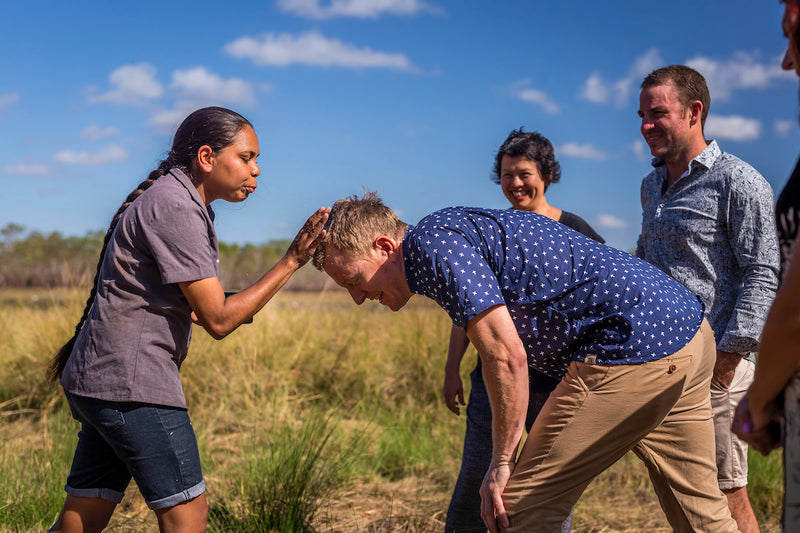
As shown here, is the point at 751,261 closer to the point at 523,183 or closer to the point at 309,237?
the point at 523,183

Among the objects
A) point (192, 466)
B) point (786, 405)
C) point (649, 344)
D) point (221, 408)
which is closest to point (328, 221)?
point (192, 466)

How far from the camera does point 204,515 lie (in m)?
2.46

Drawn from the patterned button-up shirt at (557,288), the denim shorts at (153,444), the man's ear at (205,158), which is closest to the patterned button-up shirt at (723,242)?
the patterned button-up shirt at (557,288)

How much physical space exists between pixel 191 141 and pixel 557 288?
4.52ft

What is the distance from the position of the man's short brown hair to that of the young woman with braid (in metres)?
1.81

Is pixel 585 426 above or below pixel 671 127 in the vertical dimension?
below

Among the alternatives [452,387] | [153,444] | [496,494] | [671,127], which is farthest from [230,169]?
[671,127]

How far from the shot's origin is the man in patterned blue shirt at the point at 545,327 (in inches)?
82.5

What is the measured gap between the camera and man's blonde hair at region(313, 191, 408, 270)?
2.35m

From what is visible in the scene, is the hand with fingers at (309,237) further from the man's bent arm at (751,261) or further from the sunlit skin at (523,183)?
the man's bent arm at (751,261)

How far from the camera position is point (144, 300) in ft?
7.82

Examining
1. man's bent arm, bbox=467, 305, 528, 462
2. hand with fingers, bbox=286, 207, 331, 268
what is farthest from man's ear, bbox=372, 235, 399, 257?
man's bent arm, bbox=467, 305, 528, 462

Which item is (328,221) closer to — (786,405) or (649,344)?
(649,344)

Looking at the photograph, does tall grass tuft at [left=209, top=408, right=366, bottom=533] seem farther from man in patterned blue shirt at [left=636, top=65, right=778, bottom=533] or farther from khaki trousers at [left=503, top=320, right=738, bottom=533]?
man in patterned blue shirt at [left=636, top=65, right=778, bottom=533]
